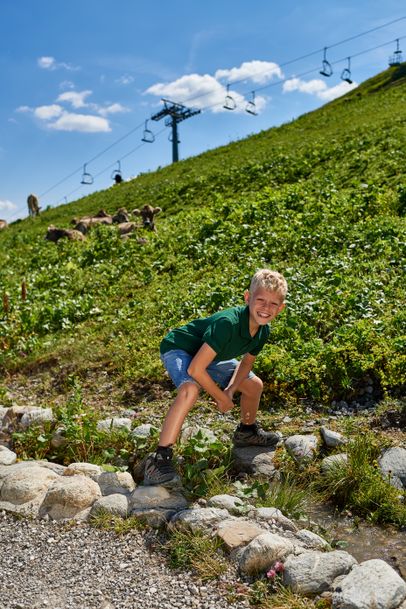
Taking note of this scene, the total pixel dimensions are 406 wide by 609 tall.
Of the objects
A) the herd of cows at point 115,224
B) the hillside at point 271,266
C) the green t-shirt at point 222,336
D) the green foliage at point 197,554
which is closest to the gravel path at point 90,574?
the green foliage at point 197,554

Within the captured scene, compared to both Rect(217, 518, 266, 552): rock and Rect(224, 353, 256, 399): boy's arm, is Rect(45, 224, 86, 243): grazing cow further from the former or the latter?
Rect(217, 518, 266, 552): rock

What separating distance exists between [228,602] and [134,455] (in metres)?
2.68

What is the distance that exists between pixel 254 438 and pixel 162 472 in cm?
119

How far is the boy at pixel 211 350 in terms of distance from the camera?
5.30 metres

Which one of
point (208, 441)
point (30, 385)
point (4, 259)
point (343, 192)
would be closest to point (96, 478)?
point (208, 441)

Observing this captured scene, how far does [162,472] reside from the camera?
5410mm

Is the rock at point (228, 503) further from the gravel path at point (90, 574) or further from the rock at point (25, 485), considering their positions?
the rock at point (25, 485)

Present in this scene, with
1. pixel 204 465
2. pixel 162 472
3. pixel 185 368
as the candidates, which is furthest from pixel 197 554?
pixel 185 368

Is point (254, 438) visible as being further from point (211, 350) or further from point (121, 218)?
point (121, 218)

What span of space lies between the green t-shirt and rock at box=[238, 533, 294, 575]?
1637 millimetres

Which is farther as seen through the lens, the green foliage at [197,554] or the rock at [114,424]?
the rock at [114,424]

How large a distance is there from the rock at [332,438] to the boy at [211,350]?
102cm

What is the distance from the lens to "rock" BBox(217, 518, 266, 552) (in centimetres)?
436

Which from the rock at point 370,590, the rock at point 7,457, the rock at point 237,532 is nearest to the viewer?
the rock at point 370,590
